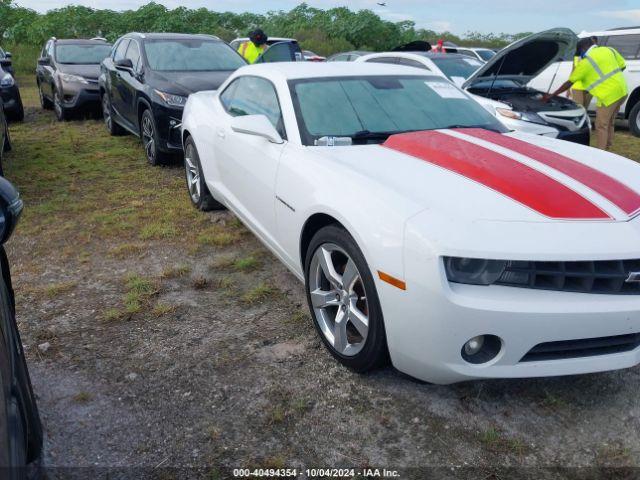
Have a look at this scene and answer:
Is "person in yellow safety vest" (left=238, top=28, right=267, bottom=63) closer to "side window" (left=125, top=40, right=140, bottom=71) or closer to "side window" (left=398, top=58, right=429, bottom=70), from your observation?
"side window" (left=125, top=40, right=140, bottom=71)

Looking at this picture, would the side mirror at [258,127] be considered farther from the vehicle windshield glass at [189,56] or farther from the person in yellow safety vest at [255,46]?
the person in yellow safety vest at [255,46]

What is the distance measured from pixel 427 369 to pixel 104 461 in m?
1.36

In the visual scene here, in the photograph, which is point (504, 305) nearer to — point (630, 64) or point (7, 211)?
point (7, 211)

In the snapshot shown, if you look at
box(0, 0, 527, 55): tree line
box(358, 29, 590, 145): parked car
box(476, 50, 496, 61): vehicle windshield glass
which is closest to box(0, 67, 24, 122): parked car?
box(358, 29, 590, 145): parked car

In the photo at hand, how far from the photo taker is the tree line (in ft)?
103

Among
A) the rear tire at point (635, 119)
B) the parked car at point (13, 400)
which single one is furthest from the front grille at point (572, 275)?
the rear tire at point (635, 119)

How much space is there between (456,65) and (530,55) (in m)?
2.18

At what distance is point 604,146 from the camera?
8.17 m

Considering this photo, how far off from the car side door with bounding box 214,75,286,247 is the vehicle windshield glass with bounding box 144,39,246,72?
9.00ft

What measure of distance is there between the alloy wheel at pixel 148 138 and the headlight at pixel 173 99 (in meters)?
0.41

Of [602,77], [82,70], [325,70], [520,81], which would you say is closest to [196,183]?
[325,70]

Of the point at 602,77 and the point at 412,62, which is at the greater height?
the point at 412,62

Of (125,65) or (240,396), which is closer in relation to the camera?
(240,396)

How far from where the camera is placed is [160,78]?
666 cm
